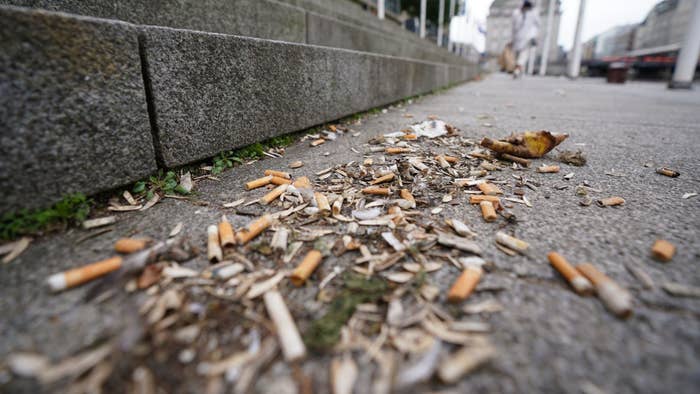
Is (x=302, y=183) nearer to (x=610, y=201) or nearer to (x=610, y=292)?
(x=610, y=292)

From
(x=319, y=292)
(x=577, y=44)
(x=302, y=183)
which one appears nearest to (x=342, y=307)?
(x=319, y=292)

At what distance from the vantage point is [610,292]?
88 centimetres

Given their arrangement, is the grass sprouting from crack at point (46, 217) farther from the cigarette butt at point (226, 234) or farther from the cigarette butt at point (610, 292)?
the cigarette butt at point (610, 292)

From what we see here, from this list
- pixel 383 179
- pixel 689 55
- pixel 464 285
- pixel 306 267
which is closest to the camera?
pixel 464 285

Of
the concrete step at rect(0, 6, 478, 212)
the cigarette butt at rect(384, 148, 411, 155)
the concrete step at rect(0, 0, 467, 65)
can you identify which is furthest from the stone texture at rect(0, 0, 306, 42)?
the cigarette butt at rect(384, 148, 411, 155)

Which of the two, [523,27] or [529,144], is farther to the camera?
[523,27]

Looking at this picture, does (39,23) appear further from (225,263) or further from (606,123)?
(606,123)

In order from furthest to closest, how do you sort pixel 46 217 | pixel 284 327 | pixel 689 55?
1. pixel 689 55
2. pixel 46 217
3. pixel 284 327

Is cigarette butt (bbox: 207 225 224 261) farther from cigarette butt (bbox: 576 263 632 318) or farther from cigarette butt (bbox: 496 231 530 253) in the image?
cigarette butt (bbox: 576 263 632 318)

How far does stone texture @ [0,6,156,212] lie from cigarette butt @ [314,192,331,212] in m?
0.77

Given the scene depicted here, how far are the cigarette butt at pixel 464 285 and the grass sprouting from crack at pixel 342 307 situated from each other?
7.3 inches

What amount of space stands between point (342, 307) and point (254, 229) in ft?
1.67

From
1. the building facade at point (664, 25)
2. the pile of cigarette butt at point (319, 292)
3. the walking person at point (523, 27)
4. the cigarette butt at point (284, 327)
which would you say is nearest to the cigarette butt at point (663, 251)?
the pile of cigarette butt at point (319, 292)

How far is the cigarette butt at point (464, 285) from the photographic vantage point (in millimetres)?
903
